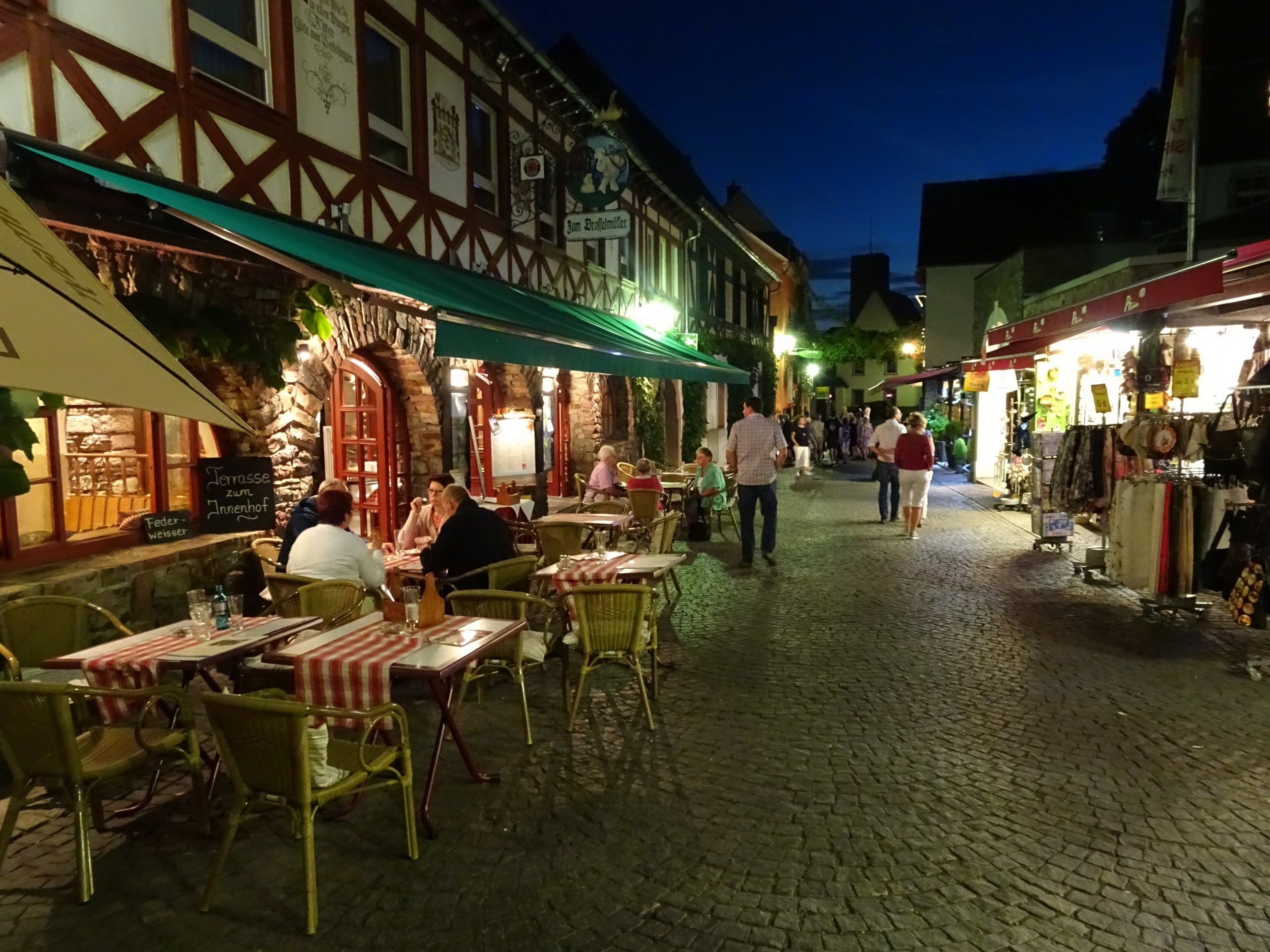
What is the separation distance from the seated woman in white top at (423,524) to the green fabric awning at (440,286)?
1.57m

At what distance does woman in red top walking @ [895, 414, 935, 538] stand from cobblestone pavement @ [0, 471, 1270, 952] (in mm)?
5279

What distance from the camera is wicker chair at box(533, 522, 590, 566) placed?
7.17 meters

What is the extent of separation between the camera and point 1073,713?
5.06 m

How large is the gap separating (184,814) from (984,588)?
23.3 ft

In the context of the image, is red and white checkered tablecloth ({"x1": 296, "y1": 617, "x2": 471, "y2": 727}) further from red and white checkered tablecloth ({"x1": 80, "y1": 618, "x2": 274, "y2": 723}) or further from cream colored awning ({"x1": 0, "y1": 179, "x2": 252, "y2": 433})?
cream colored awning ({"x1": 0, "y1": 179, "x2": 252, "y2": 433})

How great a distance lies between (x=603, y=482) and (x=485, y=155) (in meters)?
4.29

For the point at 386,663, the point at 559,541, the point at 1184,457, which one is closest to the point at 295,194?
the point at 559,541

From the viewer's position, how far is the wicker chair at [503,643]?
4.81m

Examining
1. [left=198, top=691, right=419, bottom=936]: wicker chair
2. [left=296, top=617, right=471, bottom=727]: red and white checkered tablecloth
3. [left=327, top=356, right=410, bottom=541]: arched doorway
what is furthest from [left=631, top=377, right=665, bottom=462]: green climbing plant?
[left=198, top=691, right=419, bottom=936]: wicker chair

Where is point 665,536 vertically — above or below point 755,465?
below

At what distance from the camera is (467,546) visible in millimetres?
5844

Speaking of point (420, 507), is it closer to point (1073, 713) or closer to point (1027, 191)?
point (1073, 713)

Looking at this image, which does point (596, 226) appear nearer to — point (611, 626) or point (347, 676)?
point (611, 626)

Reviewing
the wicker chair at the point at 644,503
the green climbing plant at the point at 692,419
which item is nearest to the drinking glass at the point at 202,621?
the wicker chair at the point at 644,503
